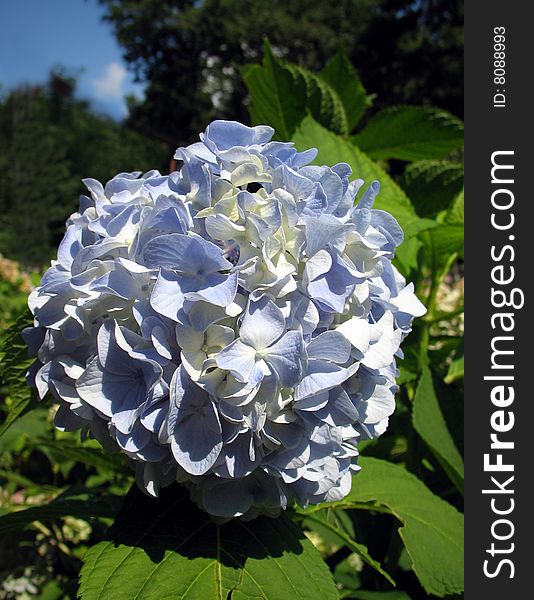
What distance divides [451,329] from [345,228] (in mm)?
1492

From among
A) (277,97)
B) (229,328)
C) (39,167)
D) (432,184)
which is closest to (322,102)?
(277,97)

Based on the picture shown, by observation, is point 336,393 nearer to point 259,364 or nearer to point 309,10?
point 259,364

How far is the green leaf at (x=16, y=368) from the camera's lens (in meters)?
1.00

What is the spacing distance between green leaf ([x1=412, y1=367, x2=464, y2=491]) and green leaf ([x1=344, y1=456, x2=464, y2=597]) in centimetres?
8

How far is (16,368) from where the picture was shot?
1.00 m

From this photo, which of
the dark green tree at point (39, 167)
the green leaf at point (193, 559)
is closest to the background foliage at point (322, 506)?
the green leaf at point (193, 559)

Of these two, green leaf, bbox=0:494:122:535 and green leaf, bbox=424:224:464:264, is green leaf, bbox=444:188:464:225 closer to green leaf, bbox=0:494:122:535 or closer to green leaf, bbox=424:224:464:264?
green leaf, bbox=424:224:464:264

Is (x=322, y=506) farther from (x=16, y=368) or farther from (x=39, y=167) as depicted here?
(x=39, y=167)

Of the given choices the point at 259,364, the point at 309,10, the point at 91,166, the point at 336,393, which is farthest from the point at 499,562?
the point at 91,166

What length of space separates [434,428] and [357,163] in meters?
0.53

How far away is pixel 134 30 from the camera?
79.3ft

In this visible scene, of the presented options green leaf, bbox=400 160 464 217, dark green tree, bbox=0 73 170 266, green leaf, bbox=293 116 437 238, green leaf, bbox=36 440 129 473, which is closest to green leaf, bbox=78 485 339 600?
green leaf, bbox=36 440 129 473

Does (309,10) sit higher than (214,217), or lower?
higher

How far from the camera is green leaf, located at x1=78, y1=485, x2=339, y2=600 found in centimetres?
81
